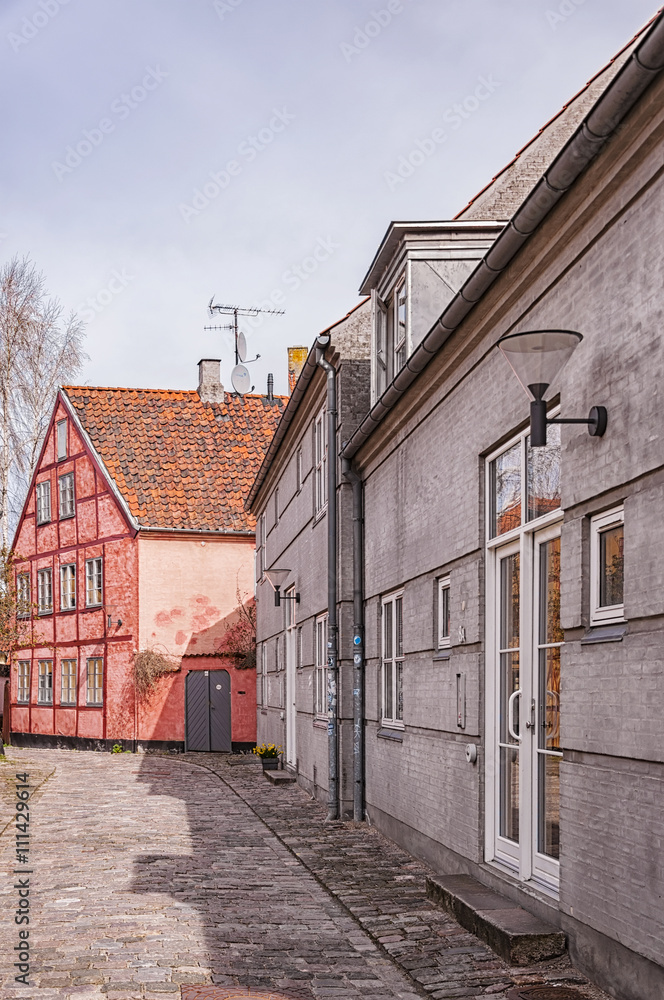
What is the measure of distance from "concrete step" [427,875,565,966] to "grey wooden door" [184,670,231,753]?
60.4 ft

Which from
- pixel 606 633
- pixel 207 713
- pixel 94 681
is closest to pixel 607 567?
pixel 606 633

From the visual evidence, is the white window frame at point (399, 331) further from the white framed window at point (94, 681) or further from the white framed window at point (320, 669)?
the white framed window at point (94, 681)

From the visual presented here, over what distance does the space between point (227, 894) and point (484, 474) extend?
3511mm

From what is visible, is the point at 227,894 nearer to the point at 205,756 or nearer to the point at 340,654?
the point at 340,654

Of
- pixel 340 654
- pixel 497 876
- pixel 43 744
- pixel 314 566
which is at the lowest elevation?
pixel 43 744

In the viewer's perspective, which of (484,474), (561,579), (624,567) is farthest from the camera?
(484,474)

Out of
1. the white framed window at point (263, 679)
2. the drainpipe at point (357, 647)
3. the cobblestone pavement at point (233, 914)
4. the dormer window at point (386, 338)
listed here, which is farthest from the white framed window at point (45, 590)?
the dormer window at point (386, 338)

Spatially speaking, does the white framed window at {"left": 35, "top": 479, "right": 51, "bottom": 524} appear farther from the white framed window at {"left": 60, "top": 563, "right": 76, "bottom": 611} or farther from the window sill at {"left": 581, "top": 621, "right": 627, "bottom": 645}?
the window sill at {"left": 581, "top": 621, "right": 627, "bottom": 645}

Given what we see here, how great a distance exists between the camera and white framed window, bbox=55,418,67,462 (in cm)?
2944

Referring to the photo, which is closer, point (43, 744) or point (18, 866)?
point (18, 866)

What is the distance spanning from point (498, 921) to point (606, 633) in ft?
6.27

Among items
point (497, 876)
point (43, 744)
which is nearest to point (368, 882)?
point (497, 876)

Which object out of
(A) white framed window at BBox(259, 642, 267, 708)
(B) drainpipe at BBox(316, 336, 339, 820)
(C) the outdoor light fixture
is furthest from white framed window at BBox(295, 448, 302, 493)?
(C) the outdoor light fixture

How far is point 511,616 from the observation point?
7.39 m
